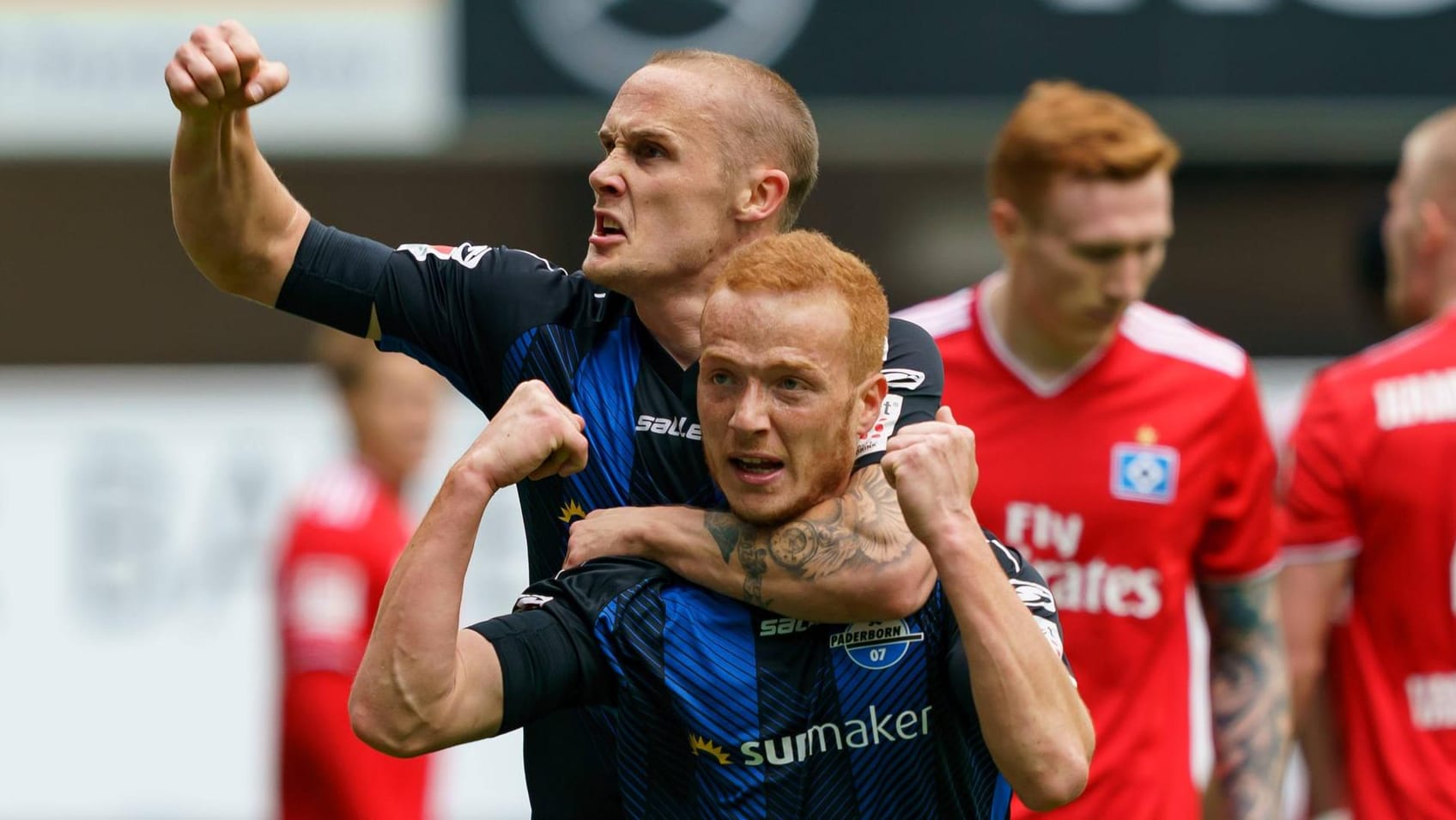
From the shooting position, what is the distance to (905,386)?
3693mm

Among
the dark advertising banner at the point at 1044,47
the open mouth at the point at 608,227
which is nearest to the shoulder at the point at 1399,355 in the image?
the open mouth at the point at 608,227

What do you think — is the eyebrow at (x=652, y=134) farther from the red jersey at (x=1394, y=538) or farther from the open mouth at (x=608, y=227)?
the red jersey at (x=1394, y=538)

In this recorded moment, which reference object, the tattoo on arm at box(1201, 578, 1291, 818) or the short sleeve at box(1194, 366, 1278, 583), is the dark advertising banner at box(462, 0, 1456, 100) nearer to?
the short sleeve at box(1194, 366, 1278, 583)

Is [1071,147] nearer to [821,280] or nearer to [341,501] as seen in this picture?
[821,280]

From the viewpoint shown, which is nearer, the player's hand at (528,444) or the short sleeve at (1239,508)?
the player's hand at (528,444)

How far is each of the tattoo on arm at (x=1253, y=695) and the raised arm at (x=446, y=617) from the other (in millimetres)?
2296

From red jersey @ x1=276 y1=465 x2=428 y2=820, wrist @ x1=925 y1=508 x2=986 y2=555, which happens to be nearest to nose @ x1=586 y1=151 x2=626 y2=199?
wrist @ x1=925 y1=508 x2=986 y2=555

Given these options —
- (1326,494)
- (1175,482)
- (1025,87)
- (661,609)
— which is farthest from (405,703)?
(1025,87)

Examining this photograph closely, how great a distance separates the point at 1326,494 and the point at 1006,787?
2.11 meters

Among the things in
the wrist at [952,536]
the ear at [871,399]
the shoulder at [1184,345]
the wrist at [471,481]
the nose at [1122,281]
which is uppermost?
the nose at [1122,281]

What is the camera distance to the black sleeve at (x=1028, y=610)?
346cm

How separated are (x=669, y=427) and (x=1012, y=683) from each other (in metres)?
0.77

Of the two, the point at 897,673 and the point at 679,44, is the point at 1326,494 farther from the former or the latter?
the point at 679,44

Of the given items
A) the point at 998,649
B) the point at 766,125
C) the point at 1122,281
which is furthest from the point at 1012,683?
the point at 1122,281
